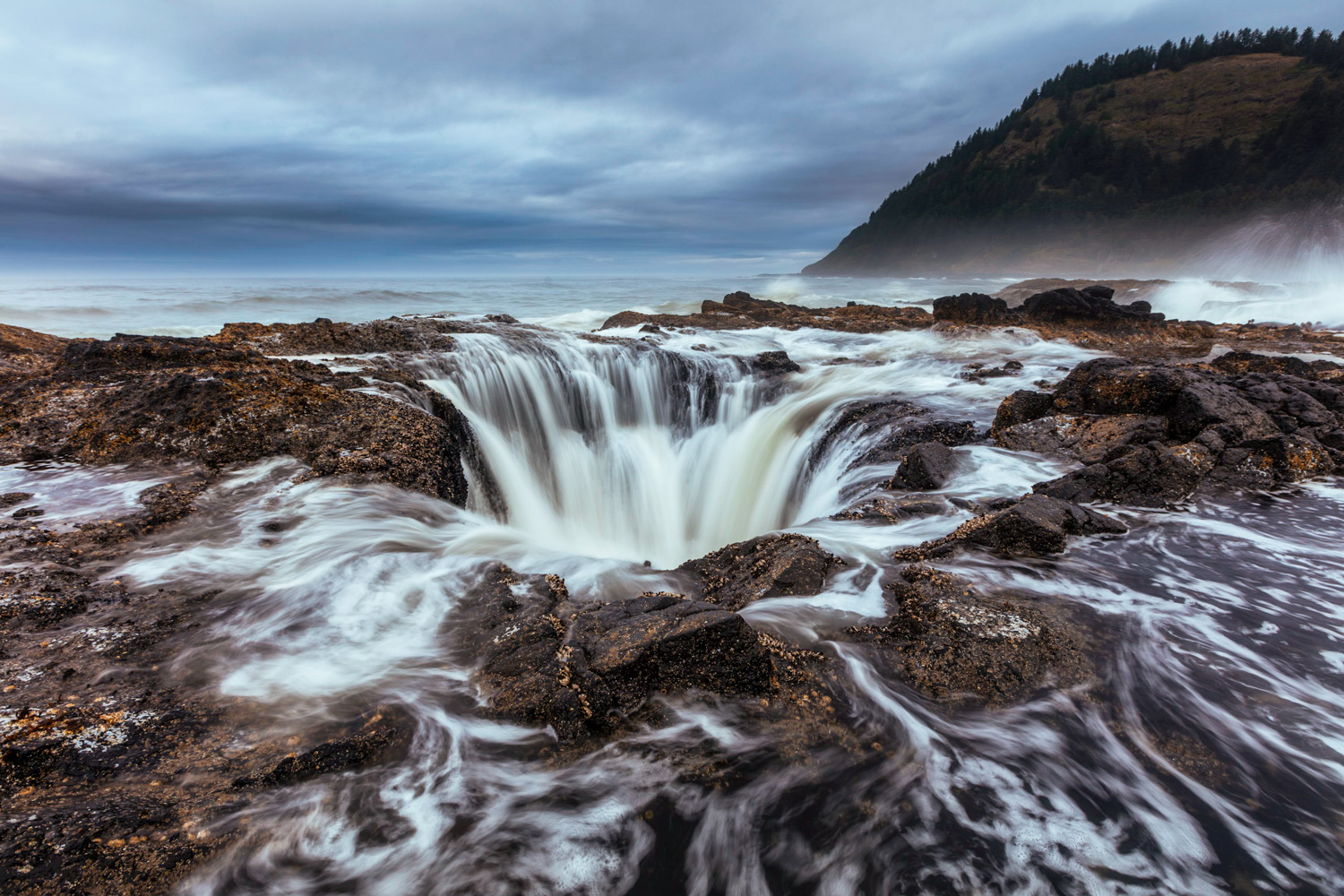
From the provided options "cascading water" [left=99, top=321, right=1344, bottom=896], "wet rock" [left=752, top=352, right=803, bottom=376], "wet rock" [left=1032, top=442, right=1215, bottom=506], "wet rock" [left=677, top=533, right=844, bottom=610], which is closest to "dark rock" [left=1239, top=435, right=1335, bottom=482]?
Result: "cascading water" [left=99, top=321, right=1344, bottom=896]

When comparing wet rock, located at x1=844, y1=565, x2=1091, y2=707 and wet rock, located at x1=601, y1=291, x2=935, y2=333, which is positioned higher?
wet rock, located at x1=601, y1=291, x2=935, y2=333

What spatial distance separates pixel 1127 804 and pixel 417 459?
17.3 feet

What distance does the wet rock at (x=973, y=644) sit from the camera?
272 centimetres

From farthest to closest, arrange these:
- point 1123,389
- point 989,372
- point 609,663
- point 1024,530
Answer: point 989,372 < point 1123,389 < point 1024,530 < point 609,663

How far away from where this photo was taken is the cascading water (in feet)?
6.49

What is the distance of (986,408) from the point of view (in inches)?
314

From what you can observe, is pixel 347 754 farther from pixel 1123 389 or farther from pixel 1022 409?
pixel 1123 389

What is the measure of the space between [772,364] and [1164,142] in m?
112

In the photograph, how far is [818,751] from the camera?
7.79 feet

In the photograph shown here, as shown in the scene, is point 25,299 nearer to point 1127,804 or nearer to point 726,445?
point 726,445

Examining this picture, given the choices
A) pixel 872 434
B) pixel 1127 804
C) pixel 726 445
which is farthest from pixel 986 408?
pixel 1127 804

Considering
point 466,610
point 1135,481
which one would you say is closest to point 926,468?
point 1135,481

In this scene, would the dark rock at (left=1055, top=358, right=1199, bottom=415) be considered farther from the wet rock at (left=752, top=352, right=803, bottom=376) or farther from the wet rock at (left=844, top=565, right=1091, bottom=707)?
the wet rock at (left=752, top=352, right=803, bottom=376)

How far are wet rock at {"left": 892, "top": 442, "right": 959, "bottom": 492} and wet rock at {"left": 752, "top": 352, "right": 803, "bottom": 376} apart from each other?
5454 millimetres
